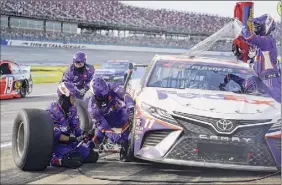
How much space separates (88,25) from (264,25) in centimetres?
349

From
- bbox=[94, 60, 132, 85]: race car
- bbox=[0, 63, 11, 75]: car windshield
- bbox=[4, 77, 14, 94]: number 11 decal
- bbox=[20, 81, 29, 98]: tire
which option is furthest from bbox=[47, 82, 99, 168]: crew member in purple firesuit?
bbox=[20, 81, 29, 98]: tire

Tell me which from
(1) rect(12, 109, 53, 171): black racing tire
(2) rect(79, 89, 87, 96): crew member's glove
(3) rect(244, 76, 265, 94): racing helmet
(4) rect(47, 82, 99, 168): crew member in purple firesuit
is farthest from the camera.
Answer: (2) rect(79, 89, 87, 96): crew member's glove

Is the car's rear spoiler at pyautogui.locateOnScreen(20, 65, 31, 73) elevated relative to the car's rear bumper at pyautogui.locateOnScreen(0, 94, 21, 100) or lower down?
elevated

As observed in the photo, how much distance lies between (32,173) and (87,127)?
84cm

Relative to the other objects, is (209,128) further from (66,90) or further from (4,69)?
(4,69)

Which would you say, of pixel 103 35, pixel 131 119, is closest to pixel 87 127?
pixel 131 119

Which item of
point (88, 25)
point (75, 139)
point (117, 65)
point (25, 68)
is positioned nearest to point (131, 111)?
point (75, 139)

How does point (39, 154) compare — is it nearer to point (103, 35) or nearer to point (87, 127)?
point (87, 127)

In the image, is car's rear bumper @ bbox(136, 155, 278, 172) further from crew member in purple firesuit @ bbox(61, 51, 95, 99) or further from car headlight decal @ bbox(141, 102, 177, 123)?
crew member in purple firesuit @ bbox(61, 51, 95, 99)

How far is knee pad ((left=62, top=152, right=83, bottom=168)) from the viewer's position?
15.6 feet

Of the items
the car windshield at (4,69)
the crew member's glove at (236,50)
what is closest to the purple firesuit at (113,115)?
the crew member's glove at (236,50)

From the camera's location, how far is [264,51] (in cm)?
488

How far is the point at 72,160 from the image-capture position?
4.79 meters

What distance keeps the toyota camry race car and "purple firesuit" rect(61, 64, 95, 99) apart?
2.57 feet
